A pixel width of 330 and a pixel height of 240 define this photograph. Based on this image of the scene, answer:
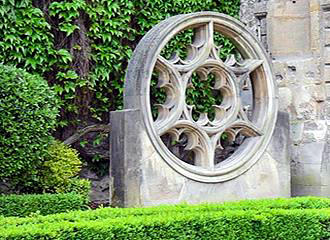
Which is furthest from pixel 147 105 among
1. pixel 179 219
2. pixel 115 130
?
pixel 179 219

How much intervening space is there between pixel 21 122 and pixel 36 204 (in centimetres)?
83

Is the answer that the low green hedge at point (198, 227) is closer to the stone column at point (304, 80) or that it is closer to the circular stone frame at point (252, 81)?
the circular stone frame at point (252, 81)

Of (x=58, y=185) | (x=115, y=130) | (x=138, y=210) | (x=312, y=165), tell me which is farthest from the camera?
(x=312, y=165)

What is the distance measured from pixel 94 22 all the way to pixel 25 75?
1.82m

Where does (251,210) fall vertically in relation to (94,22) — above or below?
below

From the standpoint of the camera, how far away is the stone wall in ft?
26.6

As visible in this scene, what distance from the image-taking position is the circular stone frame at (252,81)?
6.54 m

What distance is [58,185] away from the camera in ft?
23.5

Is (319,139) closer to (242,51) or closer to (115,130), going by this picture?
(242,51)

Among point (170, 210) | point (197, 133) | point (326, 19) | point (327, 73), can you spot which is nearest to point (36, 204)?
point (170, 210)

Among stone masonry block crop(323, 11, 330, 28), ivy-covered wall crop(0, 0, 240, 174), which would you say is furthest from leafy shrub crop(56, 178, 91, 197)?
stone masonry block crop(323, 11, 330, 28)

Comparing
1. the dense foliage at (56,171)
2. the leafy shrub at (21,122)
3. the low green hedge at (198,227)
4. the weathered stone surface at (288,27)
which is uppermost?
the weathered stone surface at (288,27)

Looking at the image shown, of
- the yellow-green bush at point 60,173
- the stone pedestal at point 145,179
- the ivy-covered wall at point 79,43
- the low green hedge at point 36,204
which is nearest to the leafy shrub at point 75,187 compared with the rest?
the yellow-green bush at point 60,173

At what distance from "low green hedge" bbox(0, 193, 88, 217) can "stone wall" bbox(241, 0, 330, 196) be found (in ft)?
10.1
